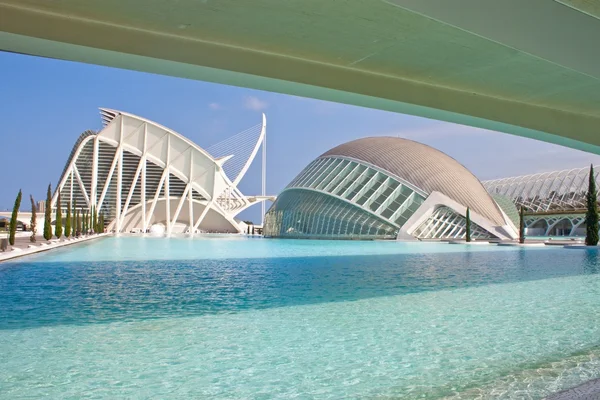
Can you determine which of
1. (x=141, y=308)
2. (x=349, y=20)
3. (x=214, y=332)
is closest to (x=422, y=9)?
(x=349, y=20)

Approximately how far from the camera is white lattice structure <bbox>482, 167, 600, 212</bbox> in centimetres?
7481

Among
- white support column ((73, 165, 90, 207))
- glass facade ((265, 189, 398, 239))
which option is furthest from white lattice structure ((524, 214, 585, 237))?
white support column ((73, 165, 90, 207))

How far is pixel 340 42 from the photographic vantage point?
6109mm

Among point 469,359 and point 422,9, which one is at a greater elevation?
point 422,9

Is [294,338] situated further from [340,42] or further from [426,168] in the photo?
[426,168]

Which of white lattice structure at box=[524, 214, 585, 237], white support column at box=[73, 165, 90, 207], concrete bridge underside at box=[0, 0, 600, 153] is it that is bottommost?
white lattice structure at box=[524, 214, 585, 237]

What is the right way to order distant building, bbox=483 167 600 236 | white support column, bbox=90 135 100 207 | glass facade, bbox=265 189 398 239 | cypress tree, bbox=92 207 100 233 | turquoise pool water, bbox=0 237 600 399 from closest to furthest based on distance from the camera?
turquoise pool water, bbox=0 237 600 399, glass facade, bbox=265 189 398 239, cypress tree, bbox=92 207 100 233, white support column, bbox=90 135 100 207, distant building, bbox=483 167 600 236

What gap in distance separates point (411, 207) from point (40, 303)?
1282 inches

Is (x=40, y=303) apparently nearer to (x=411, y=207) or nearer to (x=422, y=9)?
(x=422, y=9)

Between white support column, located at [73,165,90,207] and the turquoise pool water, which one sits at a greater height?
white support column, located at [73,165,90,207]

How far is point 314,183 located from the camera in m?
43.3

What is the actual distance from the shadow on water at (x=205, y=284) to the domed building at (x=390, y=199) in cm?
2014

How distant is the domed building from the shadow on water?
2014cm

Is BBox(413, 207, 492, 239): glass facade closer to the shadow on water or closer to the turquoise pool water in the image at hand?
the shadow on water
